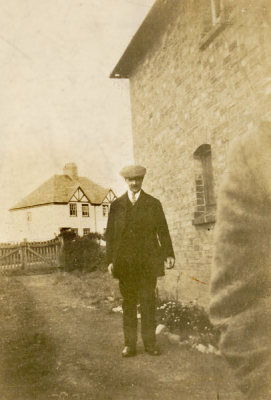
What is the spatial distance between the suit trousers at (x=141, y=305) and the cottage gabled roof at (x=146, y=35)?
1.75 meters

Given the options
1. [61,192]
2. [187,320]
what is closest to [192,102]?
[61,192]

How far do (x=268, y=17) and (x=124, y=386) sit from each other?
2.54m

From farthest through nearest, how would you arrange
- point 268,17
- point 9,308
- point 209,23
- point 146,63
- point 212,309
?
point 146,63, point 209,23, point 9,308, point 268,17, point 212,309

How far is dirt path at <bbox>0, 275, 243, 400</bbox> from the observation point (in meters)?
2.14

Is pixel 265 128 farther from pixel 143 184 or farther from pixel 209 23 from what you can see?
pixel 209 23

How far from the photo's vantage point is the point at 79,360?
2.49m

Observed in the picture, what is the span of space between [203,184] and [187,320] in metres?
1.35

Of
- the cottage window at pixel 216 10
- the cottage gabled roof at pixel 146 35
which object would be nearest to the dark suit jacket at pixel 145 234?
the cottage gabled roof at pixel 146 35

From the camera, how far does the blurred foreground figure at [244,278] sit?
0.88m

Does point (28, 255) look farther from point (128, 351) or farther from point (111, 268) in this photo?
point (128, 351)

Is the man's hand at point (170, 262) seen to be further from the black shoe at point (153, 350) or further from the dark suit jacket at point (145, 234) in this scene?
the black shoe at point (153, 350)

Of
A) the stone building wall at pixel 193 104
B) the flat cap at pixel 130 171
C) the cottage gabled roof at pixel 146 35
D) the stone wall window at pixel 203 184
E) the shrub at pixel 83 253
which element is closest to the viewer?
the stone building wall at pixel 193 104

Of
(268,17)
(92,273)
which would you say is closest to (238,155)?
(268,17)

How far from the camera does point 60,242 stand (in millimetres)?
2945
